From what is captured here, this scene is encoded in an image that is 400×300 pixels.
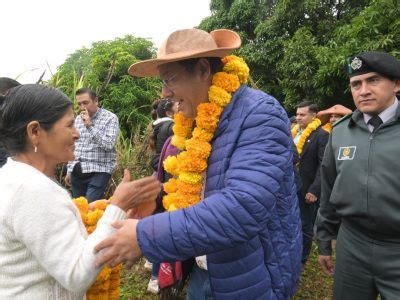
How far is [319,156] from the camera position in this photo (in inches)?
198

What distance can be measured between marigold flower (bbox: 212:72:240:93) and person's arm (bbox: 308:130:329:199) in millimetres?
3403

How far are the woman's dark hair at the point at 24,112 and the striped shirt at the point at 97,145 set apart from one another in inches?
145

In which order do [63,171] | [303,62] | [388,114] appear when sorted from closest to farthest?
[388,114] < [63,171] < [303,62]

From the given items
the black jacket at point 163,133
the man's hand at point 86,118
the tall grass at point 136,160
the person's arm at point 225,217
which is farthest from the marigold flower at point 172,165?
the tall grass at point 136,160

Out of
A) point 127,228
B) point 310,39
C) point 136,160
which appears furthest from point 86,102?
point 310,39

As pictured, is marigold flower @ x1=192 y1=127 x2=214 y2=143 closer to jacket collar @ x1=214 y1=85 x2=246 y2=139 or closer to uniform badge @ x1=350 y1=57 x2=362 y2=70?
jacket collar @ x1=214 y1=85 x2=246 y2=139

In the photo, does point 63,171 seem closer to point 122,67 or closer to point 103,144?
point 103,144

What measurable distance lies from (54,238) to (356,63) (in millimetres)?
2280

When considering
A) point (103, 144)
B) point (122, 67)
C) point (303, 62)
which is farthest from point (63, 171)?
point (122, 67)

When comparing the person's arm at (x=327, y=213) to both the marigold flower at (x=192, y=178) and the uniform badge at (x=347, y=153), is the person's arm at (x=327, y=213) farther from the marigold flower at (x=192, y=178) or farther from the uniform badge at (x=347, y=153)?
the marigold flower at (x=192, y=178)

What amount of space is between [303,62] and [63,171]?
7309 mm

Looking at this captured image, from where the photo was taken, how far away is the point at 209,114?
1760 millimetres

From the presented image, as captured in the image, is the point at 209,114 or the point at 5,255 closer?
the point at 5,255

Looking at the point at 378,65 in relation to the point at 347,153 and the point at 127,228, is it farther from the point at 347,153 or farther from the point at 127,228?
the point at 127,228
